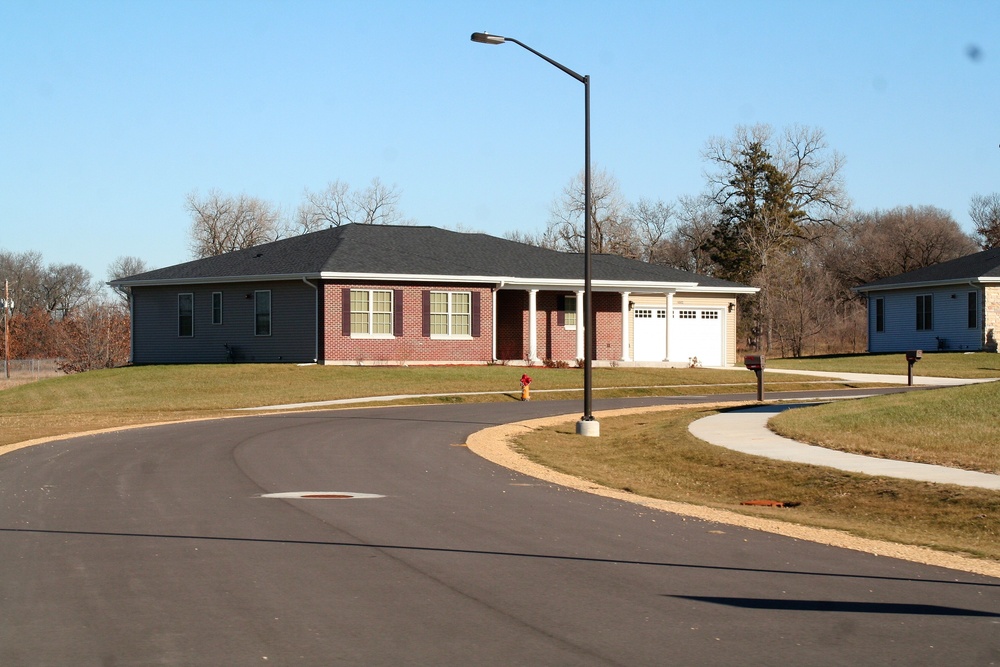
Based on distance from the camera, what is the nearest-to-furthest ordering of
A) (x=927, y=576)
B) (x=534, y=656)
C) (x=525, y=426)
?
(x=534, y=656) < (x=927, y=576) < (x=525, y=426)

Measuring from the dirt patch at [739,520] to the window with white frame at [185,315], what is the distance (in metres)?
25.6

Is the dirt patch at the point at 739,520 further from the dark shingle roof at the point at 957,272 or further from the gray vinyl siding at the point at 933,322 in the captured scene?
the gray vinyl siding at the point at 933,322

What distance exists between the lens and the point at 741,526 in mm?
11305

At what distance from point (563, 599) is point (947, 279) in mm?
51719

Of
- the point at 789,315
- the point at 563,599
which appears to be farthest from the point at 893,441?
the point at 789,315

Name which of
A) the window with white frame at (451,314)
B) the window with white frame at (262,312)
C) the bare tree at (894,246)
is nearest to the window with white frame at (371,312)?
the window with white frame at (451,314)

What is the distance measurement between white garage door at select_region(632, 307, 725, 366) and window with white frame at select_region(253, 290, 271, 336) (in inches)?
611

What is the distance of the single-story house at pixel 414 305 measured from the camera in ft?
133

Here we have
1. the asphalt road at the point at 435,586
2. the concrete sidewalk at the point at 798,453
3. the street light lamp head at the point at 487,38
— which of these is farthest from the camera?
the street light lamp head at the point at 487,38

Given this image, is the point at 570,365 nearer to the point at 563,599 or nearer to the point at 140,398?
the point at 140,398

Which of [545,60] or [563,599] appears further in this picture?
[545,60]

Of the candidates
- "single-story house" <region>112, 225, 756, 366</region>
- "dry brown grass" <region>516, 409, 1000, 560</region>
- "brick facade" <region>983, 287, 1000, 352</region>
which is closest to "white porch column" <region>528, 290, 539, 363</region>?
"single-story house" <region>112, 225, 756, 366</region>

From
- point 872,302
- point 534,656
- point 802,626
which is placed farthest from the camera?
point 872,302

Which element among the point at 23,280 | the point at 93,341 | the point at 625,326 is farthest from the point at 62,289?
the point at 625,326
